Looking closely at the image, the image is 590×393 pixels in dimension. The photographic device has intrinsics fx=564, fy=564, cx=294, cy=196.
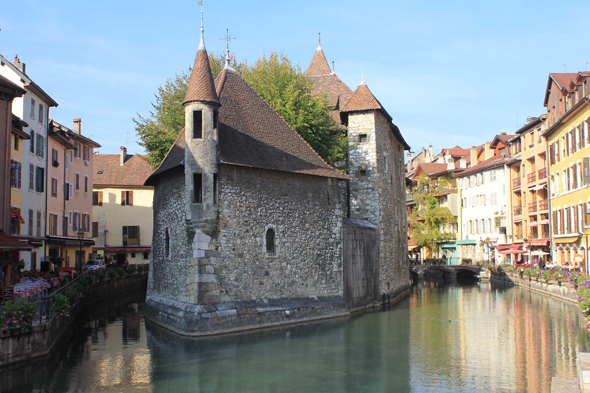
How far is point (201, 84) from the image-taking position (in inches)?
749

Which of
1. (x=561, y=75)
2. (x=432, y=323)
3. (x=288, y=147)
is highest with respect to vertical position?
(x=561, y=75)

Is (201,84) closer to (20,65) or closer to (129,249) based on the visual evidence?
(20,65)

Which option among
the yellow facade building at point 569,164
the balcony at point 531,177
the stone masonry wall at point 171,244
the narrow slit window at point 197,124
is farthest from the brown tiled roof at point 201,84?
the balcony at point 531,177

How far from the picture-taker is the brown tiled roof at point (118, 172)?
4912cm

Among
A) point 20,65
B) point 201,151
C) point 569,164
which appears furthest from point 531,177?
point 20,65

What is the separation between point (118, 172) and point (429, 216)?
104 ft

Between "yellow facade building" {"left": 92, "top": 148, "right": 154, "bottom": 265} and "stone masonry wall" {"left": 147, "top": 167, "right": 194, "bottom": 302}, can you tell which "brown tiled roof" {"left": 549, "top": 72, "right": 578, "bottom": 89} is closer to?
"stone masonry wall" {"left": 147, "top": 167, "right": 194, "bottom": 302}

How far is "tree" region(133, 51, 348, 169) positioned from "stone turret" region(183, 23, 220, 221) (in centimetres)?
759

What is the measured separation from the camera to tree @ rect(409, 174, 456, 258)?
5938 cm

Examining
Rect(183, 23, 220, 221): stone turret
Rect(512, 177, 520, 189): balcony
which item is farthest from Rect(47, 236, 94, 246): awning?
Rect(512, 177, 520, 189): balcony

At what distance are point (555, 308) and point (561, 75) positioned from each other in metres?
17.4

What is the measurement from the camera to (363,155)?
92.1 feet

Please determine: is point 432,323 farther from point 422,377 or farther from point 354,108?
point 354,108

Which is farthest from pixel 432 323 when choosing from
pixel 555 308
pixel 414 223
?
pixel 414 223
